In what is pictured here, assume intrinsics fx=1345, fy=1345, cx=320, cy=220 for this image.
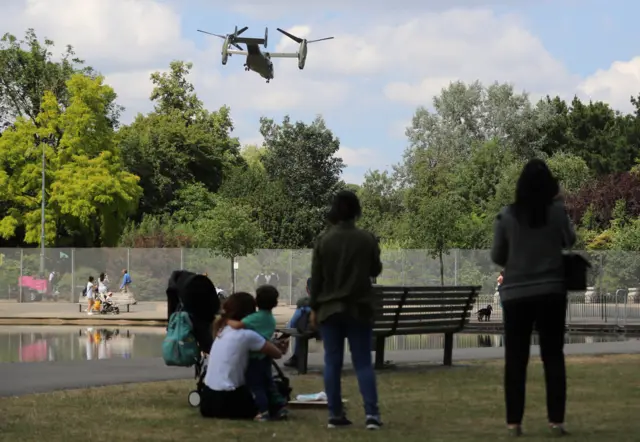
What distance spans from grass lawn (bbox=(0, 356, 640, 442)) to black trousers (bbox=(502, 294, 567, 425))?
242 millimetres

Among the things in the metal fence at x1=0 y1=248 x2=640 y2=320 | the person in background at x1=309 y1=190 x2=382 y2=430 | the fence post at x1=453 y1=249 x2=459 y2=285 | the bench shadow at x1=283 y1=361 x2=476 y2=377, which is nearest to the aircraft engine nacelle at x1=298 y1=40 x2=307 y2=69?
the metal fence at x1=0 y1=248 x2=640 y2=320

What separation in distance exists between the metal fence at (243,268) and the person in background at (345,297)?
36.3m

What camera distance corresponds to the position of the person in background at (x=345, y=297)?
9625 mm

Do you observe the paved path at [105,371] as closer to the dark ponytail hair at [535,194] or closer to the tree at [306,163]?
the dark ponytail hair at [535,194]

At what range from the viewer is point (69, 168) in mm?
65688

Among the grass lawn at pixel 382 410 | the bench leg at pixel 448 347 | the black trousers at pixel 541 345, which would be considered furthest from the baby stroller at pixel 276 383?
the bench leg at pixel 448 347

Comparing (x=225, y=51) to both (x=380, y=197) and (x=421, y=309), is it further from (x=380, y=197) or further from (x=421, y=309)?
(x=380, y=197)

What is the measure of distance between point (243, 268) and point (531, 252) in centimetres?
4560

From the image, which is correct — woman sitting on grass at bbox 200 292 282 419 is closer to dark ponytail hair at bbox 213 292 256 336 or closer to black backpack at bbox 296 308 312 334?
dark ponytail hair at bbox 213 292 256 336

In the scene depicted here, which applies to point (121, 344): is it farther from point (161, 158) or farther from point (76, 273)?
point (161, 158)

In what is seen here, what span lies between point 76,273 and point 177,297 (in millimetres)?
45483

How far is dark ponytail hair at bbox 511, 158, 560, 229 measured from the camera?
870cm

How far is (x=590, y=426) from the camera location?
9.64 metres

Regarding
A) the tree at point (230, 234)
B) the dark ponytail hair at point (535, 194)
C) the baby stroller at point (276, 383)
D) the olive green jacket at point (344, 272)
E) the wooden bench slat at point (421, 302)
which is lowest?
the baby stroller at point (276, 383)
